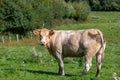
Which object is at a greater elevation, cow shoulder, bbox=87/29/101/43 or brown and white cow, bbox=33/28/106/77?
cow shoulder, bbox=87/29/101/43

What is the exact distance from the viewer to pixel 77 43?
15.0 metres

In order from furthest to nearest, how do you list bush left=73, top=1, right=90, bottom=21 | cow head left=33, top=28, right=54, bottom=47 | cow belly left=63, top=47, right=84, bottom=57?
bush left=73, top=1, right=90, bottom=21
cow head left=33, top=28, right=54, bottom=47
cow belly left=63, top=47, right=84, bottom=57

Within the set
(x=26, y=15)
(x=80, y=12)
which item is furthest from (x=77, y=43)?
(x=80, y=12)

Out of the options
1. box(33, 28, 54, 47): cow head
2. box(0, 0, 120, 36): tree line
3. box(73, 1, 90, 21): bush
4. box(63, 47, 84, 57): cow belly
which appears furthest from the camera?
box(73, 1, 90, 21): bush

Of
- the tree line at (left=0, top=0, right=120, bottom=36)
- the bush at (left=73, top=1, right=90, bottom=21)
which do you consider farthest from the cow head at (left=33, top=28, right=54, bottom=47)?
the bush at (left=73, top=1, right=90, bottom=21)

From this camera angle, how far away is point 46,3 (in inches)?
3479

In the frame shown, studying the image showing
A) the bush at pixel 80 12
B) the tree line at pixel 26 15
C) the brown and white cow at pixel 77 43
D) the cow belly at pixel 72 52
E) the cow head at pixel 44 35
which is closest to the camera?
the brown and white cow at pixel 77 43

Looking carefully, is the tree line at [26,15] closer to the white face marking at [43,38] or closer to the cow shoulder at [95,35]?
the white face marking at [43,38]

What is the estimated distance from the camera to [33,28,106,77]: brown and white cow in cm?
1474

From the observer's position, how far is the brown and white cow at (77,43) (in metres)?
14.7

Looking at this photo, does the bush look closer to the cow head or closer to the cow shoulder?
the cow head

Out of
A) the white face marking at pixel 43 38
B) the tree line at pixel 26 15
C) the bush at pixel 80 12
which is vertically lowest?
the bush at pixel 80 12

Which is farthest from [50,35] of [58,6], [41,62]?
[58,6]

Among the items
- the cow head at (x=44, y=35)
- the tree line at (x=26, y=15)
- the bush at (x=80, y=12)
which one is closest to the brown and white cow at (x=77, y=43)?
the cow head at (x=44, y=35)
